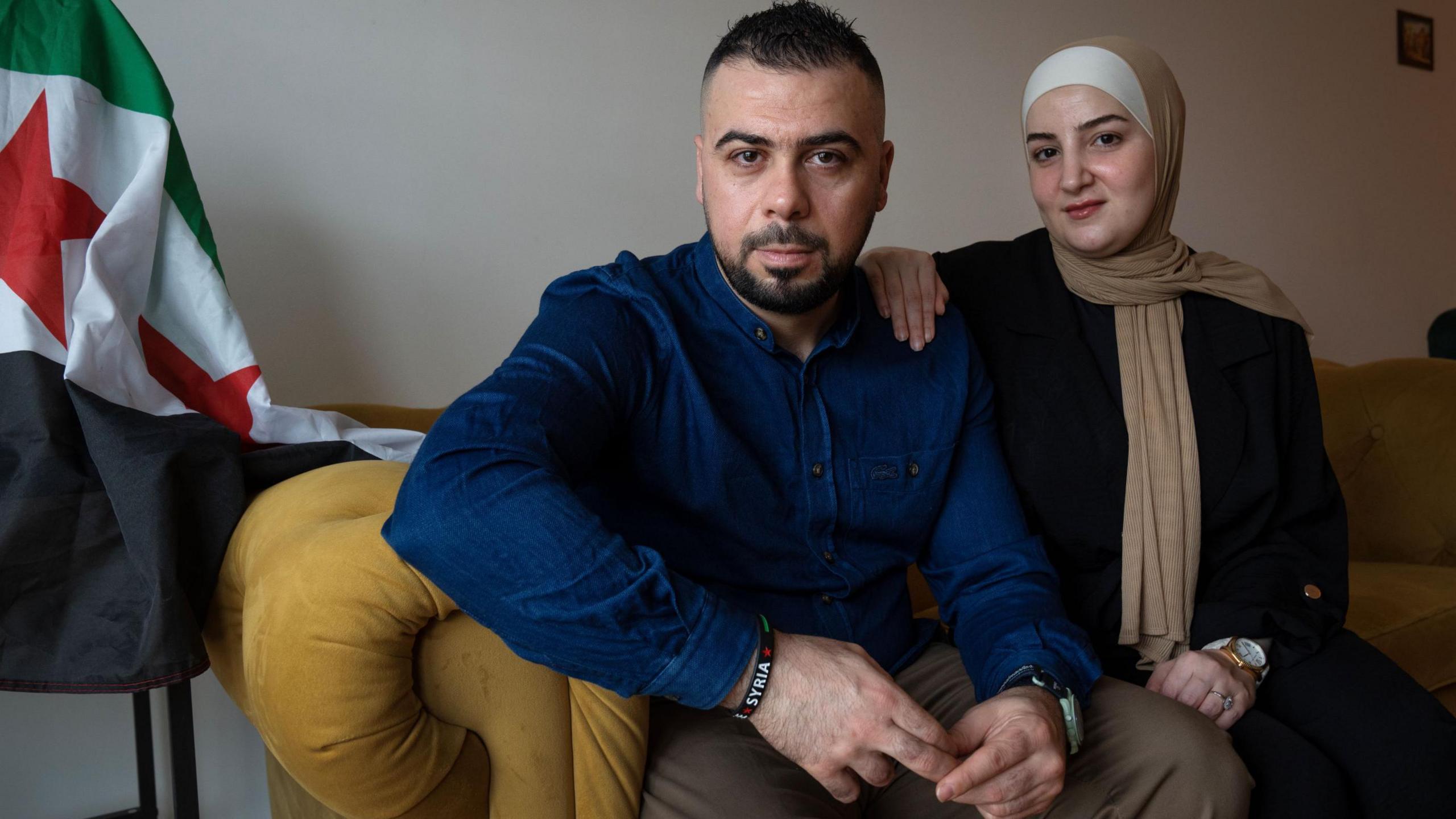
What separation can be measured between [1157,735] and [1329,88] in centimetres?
380

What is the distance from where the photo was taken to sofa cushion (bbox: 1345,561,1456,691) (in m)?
2.00

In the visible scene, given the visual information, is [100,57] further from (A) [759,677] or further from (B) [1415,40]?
(B) [1415,40]

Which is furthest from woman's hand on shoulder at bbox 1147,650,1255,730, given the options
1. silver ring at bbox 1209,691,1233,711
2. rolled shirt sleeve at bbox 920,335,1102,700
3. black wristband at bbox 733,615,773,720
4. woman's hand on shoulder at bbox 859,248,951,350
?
black wristband at bbox 733,615,773,720

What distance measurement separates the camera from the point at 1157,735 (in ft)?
3.90

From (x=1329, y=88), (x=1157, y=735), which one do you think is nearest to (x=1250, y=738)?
(x=1157, y=735)

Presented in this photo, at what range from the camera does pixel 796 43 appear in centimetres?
129

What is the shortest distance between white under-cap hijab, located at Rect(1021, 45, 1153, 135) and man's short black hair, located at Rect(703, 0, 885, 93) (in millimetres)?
507

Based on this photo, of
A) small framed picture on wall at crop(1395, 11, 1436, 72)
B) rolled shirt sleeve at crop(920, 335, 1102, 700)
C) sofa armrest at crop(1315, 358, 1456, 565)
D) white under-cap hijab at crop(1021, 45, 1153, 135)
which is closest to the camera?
rolled shirt sleeve at crop(920, 335, 1102, 700)

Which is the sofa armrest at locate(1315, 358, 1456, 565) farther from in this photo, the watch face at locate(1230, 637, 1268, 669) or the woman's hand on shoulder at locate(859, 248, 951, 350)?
the woman's hand on shoulder at locate(859, 248, 951, 350)

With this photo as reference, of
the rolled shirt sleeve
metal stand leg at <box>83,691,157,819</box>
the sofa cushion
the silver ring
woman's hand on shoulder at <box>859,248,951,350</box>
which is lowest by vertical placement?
metal stand leg at <box>83,691,157,819</box>

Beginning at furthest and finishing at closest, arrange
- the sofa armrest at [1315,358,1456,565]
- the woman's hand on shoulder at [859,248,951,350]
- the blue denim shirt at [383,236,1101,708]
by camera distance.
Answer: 1. the sofa armrest at [1315,358,1456,565]
2. the woman's hand on shoulder at [859,248,951,350]
3. the blue denim shirt at [383,236,1101,708]

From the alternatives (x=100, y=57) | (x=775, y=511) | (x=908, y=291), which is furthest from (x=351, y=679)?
(x=100, y=57)

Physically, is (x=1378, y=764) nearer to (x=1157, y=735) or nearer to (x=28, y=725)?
(x=1157, y=735)

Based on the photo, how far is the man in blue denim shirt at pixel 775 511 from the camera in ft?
3.20
